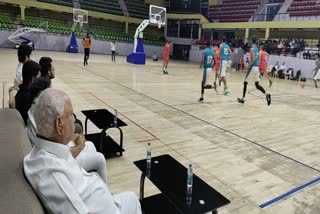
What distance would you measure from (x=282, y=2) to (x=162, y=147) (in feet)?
82.8

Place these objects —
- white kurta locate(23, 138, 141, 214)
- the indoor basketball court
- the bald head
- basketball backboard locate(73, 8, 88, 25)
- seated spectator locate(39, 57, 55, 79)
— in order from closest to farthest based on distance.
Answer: white kurta locate(23, 138, 141, 214) < the bald head < the indoor basketball court < seated spectator locate(39, 57, 55, 79) < basketball backboard locate(73, 8, 88, 25)

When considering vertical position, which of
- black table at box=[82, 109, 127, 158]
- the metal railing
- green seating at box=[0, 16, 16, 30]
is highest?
the metal railing

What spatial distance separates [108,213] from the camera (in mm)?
1434

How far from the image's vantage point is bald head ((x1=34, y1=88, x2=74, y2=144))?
1341 millimetres

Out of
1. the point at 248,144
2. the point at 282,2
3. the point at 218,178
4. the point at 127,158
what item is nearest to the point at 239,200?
the point at 218,178

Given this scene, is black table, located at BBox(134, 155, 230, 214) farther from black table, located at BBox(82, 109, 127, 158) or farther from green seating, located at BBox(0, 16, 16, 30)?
green seating, located at BBox(0, 16, 16, 30)

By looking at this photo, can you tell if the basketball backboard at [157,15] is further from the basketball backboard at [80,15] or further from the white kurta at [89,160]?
the white kurta at [89,160]

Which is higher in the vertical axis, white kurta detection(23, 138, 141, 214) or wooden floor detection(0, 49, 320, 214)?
white kurta detection(23, 138, 141, 214)

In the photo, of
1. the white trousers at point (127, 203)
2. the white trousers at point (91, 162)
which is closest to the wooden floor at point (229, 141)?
the white trousers at point (91, 162)

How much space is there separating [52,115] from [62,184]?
34 cm

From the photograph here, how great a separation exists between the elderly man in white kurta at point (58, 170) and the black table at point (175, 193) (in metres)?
0.51

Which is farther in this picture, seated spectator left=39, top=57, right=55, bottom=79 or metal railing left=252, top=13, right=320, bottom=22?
metal railing left=252, top=13, right=320, bottom=22

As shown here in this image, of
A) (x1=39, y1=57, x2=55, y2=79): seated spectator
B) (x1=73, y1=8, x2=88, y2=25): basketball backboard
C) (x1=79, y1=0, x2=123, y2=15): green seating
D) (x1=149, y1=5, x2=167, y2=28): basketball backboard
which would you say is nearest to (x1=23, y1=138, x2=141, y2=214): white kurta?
(x1=39, y1=57, x2=55, y2=79): seated spectator

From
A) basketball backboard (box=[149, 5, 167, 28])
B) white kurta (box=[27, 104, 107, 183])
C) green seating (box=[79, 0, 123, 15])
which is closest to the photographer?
white kurta (box=[27, 104, 107, 183])
